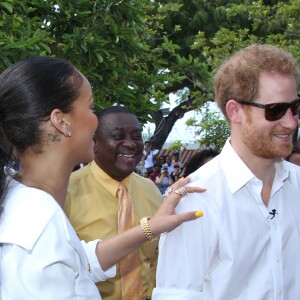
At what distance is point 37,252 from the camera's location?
165 cm

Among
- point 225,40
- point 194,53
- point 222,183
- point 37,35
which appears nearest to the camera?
point 222,183

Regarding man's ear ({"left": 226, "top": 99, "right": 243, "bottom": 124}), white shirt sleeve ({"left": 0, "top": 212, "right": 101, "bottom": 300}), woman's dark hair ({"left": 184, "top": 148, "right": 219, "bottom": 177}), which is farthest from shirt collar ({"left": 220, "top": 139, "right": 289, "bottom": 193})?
woman's dark hair ({"left": 184, "top": 148, "right": 219, "bottom": 177})

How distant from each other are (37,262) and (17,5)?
3912mm

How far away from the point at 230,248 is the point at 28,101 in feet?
3.38

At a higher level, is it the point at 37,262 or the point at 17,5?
the point at 17,5

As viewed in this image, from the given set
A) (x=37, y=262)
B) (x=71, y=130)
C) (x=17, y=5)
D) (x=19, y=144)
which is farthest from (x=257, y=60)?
(x=17, y=5)

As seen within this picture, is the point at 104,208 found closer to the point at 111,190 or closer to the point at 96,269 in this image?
the point at 111,190

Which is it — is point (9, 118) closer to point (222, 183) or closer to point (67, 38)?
point (222, 183)

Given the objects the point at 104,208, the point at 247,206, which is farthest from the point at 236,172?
the point at 104,208

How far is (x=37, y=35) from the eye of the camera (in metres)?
4.75

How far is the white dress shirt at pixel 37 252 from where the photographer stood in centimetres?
163

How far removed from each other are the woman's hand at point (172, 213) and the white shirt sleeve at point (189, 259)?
4 cm

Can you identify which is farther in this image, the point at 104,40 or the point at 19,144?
the point at 104,40

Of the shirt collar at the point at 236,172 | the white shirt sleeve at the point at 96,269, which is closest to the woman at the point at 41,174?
the shirt collar at the point at 236,172
